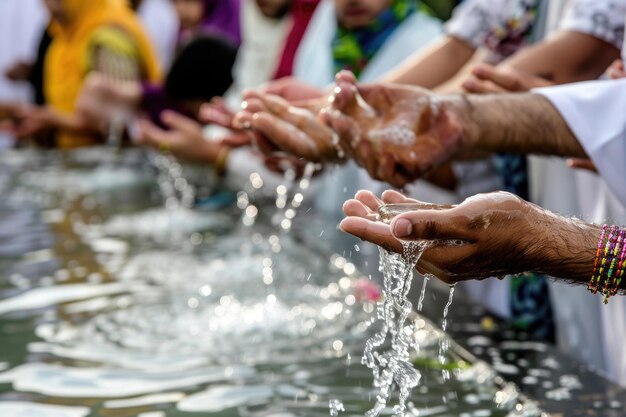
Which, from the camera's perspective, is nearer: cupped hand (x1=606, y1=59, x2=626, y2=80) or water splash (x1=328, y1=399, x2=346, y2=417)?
water splash (x1=328, y1=399, x2=346, y2=417)

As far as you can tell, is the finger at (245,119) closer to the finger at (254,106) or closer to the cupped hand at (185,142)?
the finger at (254,106)

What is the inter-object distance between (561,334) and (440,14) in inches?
110

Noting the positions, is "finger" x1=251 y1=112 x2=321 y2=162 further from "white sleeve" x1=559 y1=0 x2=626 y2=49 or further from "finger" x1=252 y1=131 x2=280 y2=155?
"white sleeve" x1=559 y1=0 x2=626 y2=49

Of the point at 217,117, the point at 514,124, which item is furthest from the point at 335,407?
the point at 217,117

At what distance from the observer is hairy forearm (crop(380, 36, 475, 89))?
3246 mm

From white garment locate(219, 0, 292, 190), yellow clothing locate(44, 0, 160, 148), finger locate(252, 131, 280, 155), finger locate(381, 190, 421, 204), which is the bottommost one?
finger locate(381, 190, 421, 204)

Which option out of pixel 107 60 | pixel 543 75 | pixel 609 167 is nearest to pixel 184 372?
pixel 609 167

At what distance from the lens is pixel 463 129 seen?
217cm

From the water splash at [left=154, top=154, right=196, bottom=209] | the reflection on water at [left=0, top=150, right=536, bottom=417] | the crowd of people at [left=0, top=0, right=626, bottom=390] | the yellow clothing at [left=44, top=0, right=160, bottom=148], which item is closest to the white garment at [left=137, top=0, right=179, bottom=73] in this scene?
the yellow clothing at [left=44, top=0, right=160, bottom=148]

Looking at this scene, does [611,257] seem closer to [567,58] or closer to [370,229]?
[370,229]

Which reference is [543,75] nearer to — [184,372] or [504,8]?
[504,8]

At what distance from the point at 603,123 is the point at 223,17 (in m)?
5.16

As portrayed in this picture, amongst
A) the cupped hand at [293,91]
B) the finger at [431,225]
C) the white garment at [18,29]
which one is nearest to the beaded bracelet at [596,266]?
the finger at [431,225]

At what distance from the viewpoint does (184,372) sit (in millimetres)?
2088
